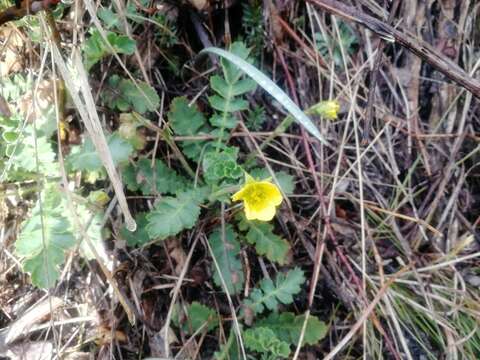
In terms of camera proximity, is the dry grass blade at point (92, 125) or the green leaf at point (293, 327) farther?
the green leaf at point (293, 327)

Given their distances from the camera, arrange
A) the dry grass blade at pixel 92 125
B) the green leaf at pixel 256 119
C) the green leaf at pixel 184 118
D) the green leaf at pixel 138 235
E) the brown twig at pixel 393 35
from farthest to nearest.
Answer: the green leaf at pixel 256 119, the green leaf at pixel 184 118, the green leaf at pixel 138 235, the brown twig at pixel 393 35, the dry grass blade at pixel 92 125

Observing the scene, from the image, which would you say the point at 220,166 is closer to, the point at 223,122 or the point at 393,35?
the point at 223,122

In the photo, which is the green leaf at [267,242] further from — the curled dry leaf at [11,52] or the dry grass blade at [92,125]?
the curled dry leaf at [11,52]

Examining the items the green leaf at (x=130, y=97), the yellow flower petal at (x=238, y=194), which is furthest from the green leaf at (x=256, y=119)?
the yellow flower petal at (x=238, y=194)

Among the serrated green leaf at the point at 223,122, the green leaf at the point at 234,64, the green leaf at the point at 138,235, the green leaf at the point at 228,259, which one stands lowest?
the green leaf at the point at 228,259

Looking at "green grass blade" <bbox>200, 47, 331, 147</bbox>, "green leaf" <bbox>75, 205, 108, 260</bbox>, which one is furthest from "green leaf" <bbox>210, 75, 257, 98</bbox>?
"green leaf" <bbox>75, 205, 108, 260</bbox>

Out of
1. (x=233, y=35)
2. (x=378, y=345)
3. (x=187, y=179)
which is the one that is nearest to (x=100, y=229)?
(x=187, y=179)

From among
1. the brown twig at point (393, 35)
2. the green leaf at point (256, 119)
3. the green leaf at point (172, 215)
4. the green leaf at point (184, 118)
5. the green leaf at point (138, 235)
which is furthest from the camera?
the green leaf at point (256, 119)

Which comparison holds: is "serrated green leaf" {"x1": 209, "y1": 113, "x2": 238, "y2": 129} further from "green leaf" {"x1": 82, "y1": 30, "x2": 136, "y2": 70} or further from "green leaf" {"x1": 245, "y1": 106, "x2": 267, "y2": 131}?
"green leaf" {"x1": 82, "y1": 30, "x2": 136, "y2": 70}
